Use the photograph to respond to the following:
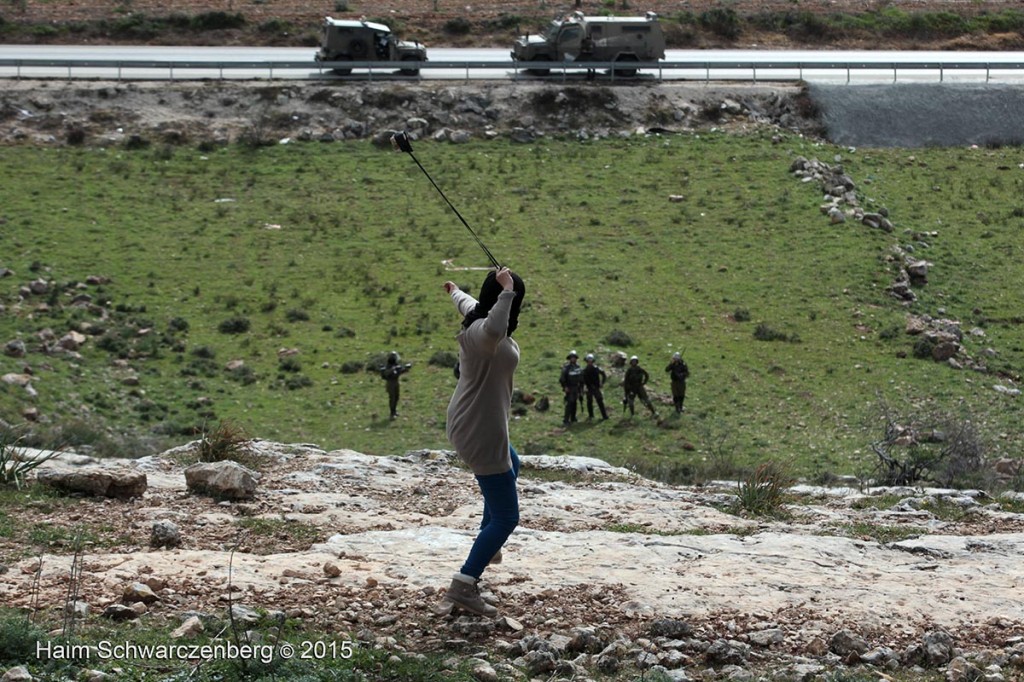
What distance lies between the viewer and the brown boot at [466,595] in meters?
9.37

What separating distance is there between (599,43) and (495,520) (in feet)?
110

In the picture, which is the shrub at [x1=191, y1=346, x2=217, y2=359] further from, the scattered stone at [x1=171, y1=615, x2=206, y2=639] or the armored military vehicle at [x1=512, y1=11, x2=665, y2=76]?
the armored military vehicle at [x1=512, y1=11, x2=665, y2=76]

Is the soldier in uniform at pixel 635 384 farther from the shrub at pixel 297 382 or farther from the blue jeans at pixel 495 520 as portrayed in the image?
the blue jeans at pixel 495 520

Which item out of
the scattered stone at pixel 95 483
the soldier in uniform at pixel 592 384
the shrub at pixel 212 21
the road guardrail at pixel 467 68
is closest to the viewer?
the scattered stone at pixel 95 483

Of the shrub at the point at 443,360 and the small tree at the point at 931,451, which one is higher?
the small tree at the point at 931,451

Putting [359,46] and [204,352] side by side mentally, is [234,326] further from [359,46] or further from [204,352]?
[359,46]

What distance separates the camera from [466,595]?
9.38 m

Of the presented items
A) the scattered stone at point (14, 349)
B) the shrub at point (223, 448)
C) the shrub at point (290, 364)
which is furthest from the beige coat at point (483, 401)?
the scattered stone at point (14, 349)

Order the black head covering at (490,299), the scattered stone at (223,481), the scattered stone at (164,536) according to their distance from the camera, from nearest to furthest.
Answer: the black head covering at (490,299) < the scattered stone at (164,536) < the scattered stone at (223,481)

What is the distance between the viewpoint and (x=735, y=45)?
48.8 meters

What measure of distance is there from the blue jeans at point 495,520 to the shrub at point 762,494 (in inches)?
180

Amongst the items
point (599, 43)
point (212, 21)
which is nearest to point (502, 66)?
point (599, 43)

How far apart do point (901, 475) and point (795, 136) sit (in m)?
23.4

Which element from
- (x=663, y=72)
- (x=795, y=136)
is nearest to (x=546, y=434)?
(x=795, y=136)
